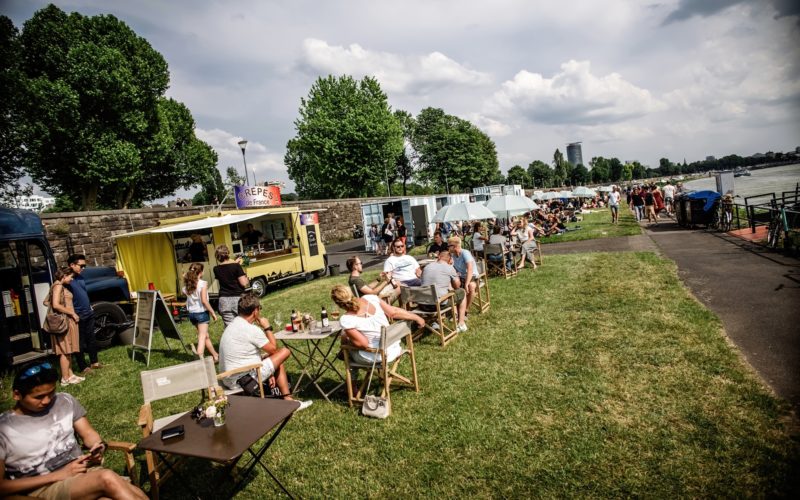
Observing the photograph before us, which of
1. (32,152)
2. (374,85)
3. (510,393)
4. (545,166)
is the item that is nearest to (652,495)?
(510,393)

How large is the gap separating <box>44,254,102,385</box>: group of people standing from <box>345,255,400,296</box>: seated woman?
13.2 ft

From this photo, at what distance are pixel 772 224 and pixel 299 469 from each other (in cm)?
1265

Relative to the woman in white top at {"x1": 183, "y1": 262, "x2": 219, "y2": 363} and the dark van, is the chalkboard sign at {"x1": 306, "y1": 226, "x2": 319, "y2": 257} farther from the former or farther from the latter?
the woman in white top at {"x1": 183, "y1": 262, "x2": 219, "y2": 363}

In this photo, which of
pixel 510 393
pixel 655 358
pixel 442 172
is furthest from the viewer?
pixel 442 172

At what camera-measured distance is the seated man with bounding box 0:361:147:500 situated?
8.32ft

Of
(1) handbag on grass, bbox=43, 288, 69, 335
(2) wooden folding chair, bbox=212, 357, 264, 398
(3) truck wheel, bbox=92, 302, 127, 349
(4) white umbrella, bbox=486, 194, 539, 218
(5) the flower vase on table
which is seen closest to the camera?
(5) the flower vase on table

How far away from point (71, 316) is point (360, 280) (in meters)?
4.40

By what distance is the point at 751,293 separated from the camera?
676cm

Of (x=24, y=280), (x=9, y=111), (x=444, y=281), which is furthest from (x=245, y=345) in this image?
(x=9, y=111)

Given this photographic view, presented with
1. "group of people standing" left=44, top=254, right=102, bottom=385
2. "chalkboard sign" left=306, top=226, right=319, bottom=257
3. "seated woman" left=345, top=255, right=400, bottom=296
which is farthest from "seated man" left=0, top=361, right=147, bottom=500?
"chalkboard sign" left=306, top=226, right=319, bottom=257

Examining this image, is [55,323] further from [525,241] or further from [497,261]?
[525,241]

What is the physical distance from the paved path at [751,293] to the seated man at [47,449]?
5475 mm

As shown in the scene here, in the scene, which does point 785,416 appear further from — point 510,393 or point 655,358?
point 510,393

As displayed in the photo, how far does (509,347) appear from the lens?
5637mm
